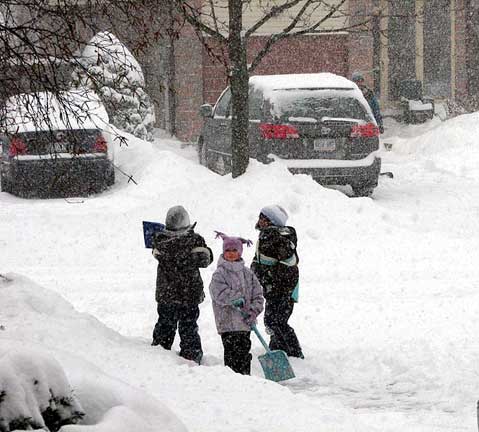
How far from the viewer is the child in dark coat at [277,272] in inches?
335

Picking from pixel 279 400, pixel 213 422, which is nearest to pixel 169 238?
pixel 279 400

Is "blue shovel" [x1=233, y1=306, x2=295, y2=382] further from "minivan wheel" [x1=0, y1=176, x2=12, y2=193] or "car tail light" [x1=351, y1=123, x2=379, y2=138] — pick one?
"minivan wheel" [x1=0, y1=176, x2=12, y2=193]

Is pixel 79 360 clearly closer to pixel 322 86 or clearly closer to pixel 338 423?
pixel 338 423

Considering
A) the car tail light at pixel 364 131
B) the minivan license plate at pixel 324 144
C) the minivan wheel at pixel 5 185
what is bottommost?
the minivan wheel at pixel 5 185

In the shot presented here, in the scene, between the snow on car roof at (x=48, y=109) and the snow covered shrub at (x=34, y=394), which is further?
the snow on car roof at (x=48, y=109)

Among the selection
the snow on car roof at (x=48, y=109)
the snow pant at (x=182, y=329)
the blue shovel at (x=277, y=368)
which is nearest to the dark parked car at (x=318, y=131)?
the snow on car roof at (x=48, y=109)

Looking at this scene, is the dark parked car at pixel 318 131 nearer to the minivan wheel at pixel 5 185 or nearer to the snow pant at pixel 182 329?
the minivan wheel at pixel 5 185

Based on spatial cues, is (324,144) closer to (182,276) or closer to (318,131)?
(318,131)

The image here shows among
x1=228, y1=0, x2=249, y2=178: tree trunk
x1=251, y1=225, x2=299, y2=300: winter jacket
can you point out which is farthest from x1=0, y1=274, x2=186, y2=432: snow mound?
x1=228, y1=0, x2=249, y2=178: tree trunk

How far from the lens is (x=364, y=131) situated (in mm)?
14898

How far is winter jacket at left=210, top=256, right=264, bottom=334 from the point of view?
7840 mm

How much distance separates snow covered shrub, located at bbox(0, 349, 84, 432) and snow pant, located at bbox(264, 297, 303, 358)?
4730mm

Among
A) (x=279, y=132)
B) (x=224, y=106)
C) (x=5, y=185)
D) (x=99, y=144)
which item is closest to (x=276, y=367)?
(x=279, y=132)

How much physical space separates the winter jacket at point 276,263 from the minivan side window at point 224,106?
8168 millimetres
